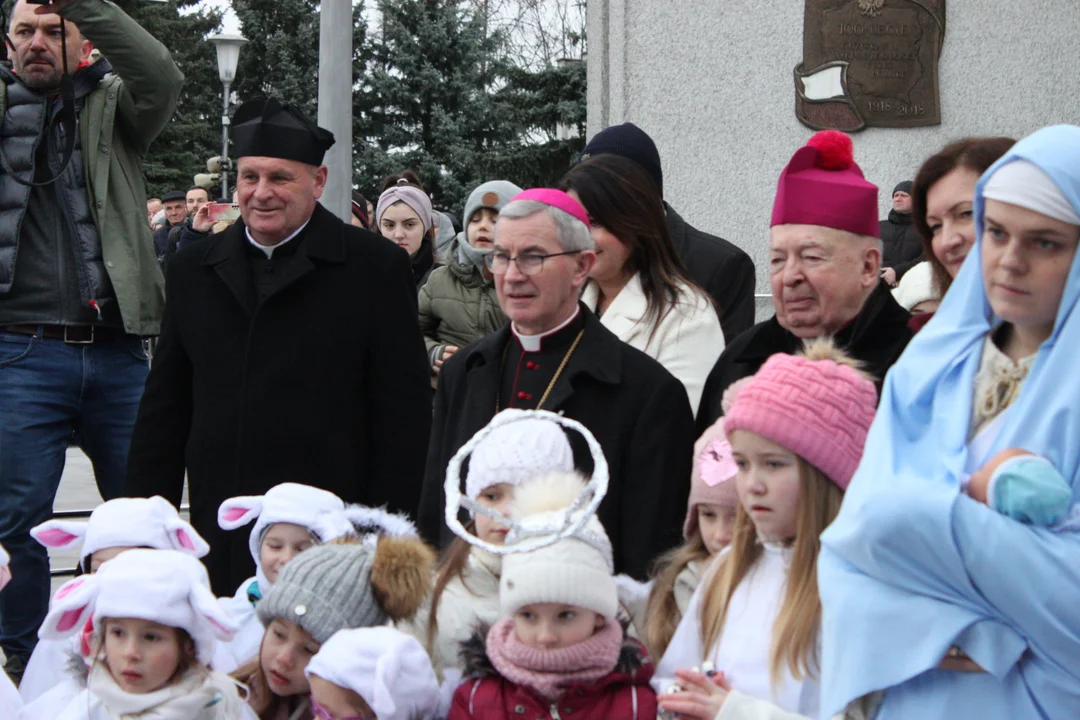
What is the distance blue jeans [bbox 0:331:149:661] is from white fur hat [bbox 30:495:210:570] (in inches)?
43.1

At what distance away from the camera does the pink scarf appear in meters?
2.99

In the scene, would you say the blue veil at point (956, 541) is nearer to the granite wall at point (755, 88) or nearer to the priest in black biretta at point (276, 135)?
the priest in black biretta at point (276, 135)

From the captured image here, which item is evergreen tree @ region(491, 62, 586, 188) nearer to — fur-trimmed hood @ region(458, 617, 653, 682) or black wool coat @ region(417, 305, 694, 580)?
black wool coat @ region(417, 305, 694, 580)

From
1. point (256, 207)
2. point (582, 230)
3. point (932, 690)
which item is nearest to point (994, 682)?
point (932, 690)

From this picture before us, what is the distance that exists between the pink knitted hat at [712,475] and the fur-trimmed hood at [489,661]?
364 millimetres

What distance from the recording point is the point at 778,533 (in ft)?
9.57

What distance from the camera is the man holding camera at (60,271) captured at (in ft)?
16.2

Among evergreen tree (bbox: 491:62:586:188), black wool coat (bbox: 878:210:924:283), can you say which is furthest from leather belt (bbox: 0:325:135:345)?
evergreen tree (bbox: 491:62:586:188)

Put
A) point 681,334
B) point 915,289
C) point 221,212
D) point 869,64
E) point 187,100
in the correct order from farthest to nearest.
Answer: point 187,100 < point 221,212 < point 869,64 < point 915,289 < point 681,334

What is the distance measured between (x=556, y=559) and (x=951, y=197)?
1.36m

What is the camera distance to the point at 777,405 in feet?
9.39

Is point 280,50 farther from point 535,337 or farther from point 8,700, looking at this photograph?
point 8,700

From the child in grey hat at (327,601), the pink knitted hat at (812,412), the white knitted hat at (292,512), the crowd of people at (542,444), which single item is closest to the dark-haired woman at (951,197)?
the crowd of people at (542,444)

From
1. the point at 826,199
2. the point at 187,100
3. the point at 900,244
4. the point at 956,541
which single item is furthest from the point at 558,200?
the point at 187,100
